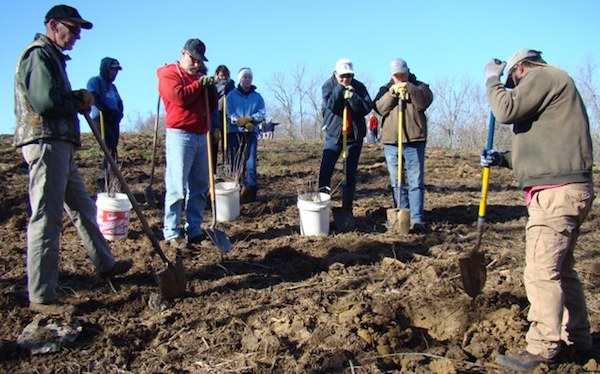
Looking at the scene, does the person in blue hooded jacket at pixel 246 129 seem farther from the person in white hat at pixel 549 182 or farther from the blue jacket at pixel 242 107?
the person in white hat at pixel 549 182

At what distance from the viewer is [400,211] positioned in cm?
588

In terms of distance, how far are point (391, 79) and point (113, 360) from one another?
14.7 feet

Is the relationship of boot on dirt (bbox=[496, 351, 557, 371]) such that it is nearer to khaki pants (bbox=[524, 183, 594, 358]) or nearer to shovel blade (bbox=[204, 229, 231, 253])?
khaki pants (bbox=[524, 183, 594, 358])

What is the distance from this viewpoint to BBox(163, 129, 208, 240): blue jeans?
16.3 feet

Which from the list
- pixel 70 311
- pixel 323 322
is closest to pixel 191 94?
pixel 70 311

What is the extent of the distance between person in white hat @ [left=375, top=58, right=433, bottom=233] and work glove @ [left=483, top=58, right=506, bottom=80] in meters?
2.41

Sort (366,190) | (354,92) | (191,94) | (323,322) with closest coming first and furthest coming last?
(323,322), (191,94), (354,92), (366,190)

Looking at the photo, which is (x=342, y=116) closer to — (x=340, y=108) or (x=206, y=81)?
(x=340, y=108)

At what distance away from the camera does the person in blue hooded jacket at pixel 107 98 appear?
711 centimetres

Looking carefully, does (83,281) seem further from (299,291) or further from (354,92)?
(354,92)

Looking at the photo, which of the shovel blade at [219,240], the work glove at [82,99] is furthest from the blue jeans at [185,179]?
the work glove at [82,99]

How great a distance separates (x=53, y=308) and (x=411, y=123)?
13.9 feet

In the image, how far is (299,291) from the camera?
4219 mm

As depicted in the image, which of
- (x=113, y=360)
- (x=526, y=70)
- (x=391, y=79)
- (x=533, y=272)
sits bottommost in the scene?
(x=113, y=360)
